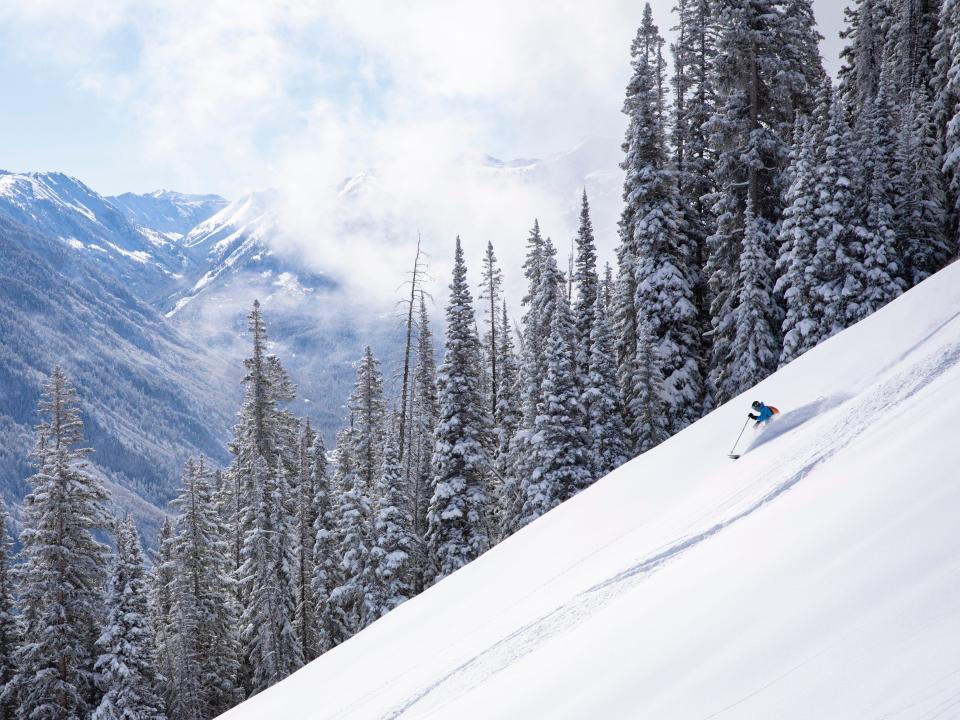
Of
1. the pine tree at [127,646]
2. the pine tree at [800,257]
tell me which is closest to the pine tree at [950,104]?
the pine tree at [800,257]

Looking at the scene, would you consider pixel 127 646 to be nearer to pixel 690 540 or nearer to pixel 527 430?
pixel 527 430

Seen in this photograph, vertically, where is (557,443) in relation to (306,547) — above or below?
below

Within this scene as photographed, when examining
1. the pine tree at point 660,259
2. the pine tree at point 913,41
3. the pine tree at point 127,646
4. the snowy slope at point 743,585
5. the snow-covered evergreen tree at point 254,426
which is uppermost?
the pine tree at point 913,41

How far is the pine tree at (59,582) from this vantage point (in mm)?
23328

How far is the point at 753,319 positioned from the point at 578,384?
8253 mm

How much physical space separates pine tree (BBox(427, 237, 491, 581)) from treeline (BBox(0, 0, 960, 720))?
0.10m

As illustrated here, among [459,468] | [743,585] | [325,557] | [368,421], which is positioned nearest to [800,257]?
[459,468]

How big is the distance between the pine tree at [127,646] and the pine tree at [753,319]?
77.9 ft

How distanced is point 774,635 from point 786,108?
2730 cm

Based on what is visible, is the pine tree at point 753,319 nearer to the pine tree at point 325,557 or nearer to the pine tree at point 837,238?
the pine tree at point 837,238

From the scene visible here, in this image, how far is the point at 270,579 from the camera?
3131 centimetres

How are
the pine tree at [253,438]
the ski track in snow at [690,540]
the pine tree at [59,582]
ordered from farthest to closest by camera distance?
the pine tree at [253,438]
the pine tree at [59,582]
the ski track in snow at [690,540]

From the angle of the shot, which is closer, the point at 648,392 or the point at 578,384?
the point at 648,392

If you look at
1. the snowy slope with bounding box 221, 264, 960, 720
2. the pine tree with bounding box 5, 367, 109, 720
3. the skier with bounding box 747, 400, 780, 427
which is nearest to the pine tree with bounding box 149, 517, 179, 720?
the pine tree with bounding box 5, 367, 109, 720
